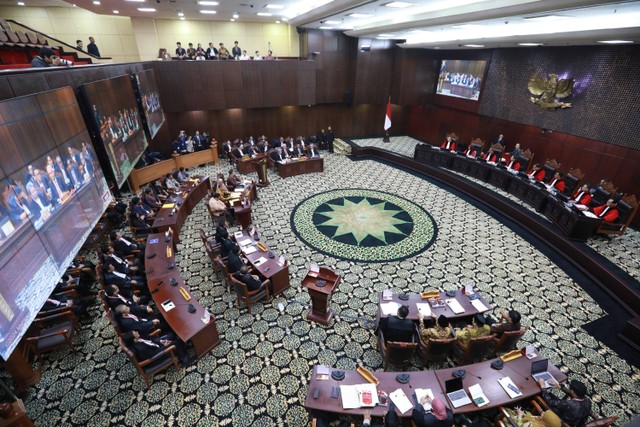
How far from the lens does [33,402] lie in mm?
4352

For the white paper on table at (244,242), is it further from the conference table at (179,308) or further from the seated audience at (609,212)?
the seated audience at (609,212)

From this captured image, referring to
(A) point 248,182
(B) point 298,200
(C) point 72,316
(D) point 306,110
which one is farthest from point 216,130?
(C) point 72,316

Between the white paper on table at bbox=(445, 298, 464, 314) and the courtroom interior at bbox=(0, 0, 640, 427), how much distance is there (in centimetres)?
14

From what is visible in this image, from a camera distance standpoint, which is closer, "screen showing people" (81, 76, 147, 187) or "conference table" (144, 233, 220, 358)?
"conference table" (144, 233, 220, 358)

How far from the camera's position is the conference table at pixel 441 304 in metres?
5.12

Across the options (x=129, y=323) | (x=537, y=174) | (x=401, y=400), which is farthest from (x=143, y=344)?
(x=537, y=174)

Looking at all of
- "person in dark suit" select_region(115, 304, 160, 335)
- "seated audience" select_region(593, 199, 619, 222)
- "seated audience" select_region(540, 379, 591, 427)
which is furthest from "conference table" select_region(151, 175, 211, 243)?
"seated audience" select_region(593, 199, 619, 222)

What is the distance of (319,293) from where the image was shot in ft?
17.7

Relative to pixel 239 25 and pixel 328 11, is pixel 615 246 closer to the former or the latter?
pixel 328 11

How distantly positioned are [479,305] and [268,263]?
412cm

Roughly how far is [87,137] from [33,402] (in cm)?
412

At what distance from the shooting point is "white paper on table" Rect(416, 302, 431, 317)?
5.11 metres

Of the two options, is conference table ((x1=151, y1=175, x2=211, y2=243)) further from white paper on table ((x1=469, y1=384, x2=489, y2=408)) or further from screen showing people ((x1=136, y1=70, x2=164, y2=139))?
white paper on table ((x1=469, y1=384, x2=489, y2=408))

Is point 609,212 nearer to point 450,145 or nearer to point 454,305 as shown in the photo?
point 454,305
